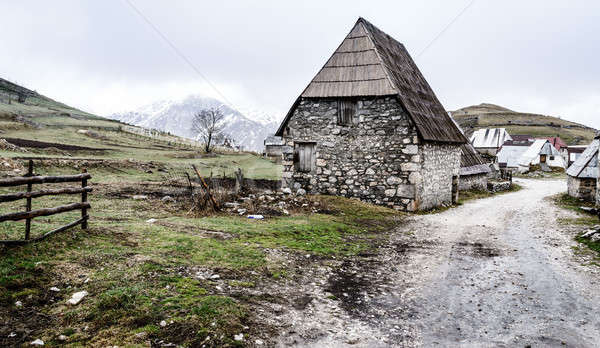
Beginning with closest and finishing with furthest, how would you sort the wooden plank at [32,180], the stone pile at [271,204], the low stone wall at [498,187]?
the wooden plank at [32,180], the stone pile at [271,204], the low stone wall at [498,187]

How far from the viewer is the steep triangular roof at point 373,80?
45.9 feet

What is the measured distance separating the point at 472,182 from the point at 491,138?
57687 millimetres

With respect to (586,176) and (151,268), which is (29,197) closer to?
(151,268)

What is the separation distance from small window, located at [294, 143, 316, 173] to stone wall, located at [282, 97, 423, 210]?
18 centimetres

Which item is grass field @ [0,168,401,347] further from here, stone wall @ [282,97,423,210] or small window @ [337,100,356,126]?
small window @ [337,100,356,126]

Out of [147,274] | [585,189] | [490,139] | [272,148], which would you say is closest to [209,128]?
[272,148]

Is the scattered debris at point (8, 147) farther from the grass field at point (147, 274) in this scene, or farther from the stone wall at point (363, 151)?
the stone wall at point (363, 151)

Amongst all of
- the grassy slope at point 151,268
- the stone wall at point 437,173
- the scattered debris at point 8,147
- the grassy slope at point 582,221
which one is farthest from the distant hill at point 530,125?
the grassy slope at point 151,268

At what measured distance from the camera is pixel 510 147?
5850 cm

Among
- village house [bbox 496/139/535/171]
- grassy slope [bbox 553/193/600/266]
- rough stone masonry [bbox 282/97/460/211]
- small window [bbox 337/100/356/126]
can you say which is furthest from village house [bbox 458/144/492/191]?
village house [bbox 496/139/535/171]

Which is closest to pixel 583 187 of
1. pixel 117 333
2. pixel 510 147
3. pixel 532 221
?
pixel 532 221

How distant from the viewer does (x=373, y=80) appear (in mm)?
14289

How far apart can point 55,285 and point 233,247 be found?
3.21m

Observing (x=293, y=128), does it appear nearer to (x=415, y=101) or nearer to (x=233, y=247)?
(x=415, y=101)
